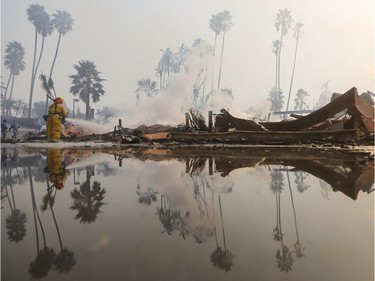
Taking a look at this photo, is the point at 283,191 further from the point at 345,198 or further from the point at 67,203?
the point at 67,203

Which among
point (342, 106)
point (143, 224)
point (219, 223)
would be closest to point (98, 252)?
point (143, 224)

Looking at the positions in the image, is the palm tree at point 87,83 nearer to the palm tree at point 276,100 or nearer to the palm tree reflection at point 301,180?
the palm tree at point 276,100

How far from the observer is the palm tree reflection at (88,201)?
1.82 meters

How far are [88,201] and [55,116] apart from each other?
33.9 feet

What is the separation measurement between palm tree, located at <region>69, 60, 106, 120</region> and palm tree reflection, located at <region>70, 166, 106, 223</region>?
21.2 m

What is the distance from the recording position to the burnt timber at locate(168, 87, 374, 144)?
8562 millimetres

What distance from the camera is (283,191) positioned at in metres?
2.55

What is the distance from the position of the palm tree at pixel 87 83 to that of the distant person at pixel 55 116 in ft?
36.9

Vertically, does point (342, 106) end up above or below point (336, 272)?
above

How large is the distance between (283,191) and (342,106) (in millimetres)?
7269

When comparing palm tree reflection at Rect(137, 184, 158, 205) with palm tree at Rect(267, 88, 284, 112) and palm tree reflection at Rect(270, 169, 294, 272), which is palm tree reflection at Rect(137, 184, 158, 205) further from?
palm tree at Rect(267, 88, 284, 112)

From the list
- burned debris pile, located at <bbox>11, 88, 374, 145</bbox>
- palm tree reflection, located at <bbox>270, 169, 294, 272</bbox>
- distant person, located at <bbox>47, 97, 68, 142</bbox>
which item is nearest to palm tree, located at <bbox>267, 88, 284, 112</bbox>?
burned debris pile, located at <bbox>11, 88, 374, 145</bbox>

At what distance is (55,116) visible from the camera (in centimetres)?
→ 1135

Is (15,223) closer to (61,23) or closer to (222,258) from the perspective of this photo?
(222,258)
